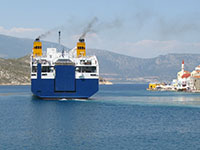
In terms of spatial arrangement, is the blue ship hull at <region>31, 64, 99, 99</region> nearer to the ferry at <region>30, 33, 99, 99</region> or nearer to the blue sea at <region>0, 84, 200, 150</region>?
the ferry at <region>30, 33, 99, 99</region>

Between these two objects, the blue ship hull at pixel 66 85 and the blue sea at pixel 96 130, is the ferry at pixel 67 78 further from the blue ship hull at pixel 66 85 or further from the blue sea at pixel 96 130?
the blue sea at pixel 96 130

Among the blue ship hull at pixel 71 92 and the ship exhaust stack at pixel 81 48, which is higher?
the ship exhaust stack at pixel 81 48

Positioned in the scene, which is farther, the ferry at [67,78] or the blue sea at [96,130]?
the ferry at [67,78]

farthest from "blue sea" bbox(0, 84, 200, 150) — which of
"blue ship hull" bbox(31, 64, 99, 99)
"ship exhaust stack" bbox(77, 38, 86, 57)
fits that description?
"ship exhaust stack" bbox(77, 38, 86, 57)

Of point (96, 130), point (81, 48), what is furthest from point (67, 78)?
point (96, 130)

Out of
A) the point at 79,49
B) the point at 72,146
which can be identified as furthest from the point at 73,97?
the point at 72,146

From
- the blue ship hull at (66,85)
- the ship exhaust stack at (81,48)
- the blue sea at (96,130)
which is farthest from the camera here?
the ship exhaust stack at (81,48)

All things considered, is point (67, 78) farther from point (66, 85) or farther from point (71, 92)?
point (71, 92)

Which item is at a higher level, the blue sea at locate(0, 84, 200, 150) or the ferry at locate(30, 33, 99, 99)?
the ferry at locate(30, 33, 99, 99)

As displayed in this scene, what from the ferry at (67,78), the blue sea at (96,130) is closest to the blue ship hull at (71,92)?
the ferry at (67,78)

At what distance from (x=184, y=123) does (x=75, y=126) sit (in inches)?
705

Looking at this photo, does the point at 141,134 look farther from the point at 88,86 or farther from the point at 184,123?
the point at 88,86

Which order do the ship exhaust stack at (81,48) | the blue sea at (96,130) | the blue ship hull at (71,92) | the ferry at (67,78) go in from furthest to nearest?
1. the ship exhaust stack at (81,48)
2. the blue ship hull at (71,92)
3. the ferry at (67,78)
4. the blue sea at (96,130)

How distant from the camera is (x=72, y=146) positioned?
4984 cm
